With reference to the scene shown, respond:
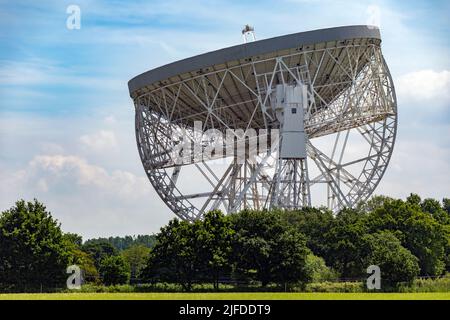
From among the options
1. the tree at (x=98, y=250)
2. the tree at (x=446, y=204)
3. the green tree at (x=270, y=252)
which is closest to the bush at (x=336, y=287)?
the green tree at (x=270, y=252)

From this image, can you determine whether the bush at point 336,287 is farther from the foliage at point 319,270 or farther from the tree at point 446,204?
the tree at point 446,204

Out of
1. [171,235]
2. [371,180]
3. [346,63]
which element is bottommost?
[171,235]

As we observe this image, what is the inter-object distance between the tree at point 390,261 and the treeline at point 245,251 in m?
0.07

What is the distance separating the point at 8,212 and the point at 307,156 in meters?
23.9

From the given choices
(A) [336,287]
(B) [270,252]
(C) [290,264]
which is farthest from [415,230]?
(B) [270,252]

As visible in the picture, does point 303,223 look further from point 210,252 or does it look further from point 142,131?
point 142,131

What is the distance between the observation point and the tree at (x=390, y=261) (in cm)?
5456

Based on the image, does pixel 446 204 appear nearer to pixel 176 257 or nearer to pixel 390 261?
pixel 390 261

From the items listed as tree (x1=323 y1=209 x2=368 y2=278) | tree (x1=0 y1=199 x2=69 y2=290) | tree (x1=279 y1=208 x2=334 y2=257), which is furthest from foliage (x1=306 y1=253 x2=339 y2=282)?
tree (x1=0 y1=199 x2=69 y2=290)

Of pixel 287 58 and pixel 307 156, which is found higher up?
pixel 287 58

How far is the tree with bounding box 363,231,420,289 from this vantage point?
2148 inches

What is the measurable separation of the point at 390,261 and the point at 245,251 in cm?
994
